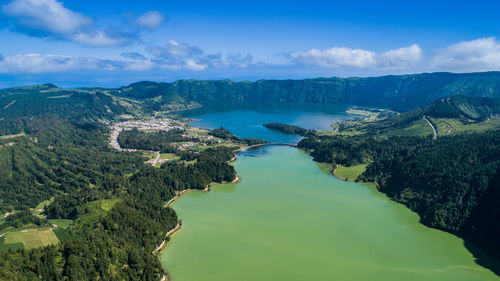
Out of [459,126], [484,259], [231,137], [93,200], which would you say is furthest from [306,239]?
[459,126]

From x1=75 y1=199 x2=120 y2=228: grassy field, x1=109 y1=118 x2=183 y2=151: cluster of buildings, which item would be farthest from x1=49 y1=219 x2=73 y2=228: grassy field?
x1=109 y1=118 x2=183 y2=151: cluster of buildings

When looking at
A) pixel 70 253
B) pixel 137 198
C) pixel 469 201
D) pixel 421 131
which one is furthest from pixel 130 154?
pixel 421 131

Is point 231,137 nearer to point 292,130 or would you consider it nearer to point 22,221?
point 292,130

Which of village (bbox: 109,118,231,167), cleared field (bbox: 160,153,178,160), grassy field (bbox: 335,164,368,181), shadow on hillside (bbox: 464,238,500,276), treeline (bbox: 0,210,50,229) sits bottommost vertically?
shadow on hillside (bbox: 464,238,500,276)

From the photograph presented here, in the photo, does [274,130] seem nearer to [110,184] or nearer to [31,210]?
[110,184]

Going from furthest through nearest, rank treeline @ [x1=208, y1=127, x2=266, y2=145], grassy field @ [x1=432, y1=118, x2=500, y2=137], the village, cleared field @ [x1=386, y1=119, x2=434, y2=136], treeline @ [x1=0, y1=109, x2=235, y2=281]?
treeline @ [x1=208, y1=127, x2=266, y2=145] → cleared field @ [x1=386, y1=119, x2=434, y2=136] → grassy field @ [x1=432, y1=118, x2=500, y2=137] → the village → treeline @ [x1=0, y1=109, x2=235, y2=281]

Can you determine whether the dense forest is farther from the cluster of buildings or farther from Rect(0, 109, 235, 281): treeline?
the cluster of buildings

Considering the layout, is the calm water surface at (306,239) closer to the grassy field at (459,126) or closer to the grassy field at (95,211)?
the grassy field at (95,211)
